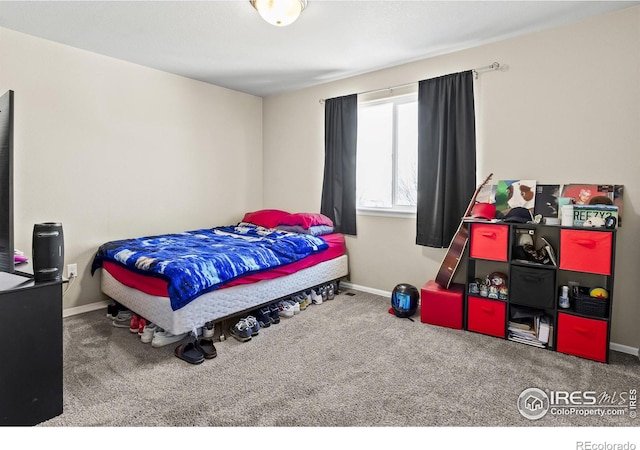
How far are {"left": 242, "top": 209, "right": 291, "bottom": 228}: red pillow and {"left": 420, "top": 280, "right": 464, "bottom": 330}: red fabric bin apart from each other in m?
1.76

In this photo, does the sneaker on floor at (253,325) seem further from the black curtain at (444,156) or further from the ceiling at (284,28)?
the ceiling at (284,28)

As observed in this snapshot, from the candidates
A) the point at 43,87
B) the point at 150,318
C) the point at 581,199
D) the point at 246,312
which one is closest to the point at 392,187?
the point at 581,199

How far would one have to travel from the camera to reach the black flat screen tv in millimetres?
1539

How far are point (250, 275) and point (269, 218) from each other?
1.41 metres

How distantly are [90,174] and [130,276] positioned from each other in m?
1.19

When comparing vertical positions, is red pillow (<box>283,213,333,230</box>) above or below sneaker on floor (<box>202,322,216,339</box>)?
above

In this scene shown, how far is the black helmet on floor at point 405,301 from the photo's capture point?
125 inches

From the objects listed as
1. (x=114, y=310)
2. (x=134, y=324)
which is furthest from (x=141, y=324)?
(x=114, y=310)

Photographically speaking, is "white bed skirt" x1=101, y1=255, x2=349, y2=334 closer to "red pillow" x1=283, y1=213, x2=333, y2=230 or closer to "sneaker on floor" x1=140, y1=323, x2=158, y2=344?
"sneaker on floor" x1=140, y1=323, x2=158, y2=344

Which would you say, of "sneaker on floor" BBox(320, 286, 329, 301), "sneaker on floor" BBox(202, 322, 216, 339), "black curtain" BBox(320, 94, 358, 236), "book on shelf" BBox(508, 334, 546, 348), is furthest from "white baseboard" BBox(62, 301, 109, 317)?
"book on shelf" BBox(508, 334, 546, 348)

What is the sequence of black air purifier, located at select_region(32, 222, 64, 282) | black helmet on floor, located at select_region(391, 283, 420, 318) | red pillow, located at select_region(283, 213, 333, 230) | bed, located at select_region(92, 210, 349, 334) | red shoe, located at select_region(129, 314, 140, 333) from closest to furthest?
black air purifier, located at select_region(32, 222, 64, 282), bed, located at select_region(92, 210, 349, 334), red shoe, located at select_region(129, 314, 140, 333), black helmet on floor, located at select_region(391, 283, 420, 318), red pillow, located at select_region(283, 213, 333, 230)

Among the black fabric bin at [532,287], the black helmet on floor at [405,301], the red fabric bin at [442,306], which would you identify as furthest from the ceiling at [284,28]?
the black helmet on floor at [405,301]

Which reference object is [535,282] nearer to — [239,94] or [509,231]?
[509,231]

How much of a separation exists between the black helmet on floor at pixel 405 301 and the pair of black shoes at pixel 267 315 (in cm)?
106
